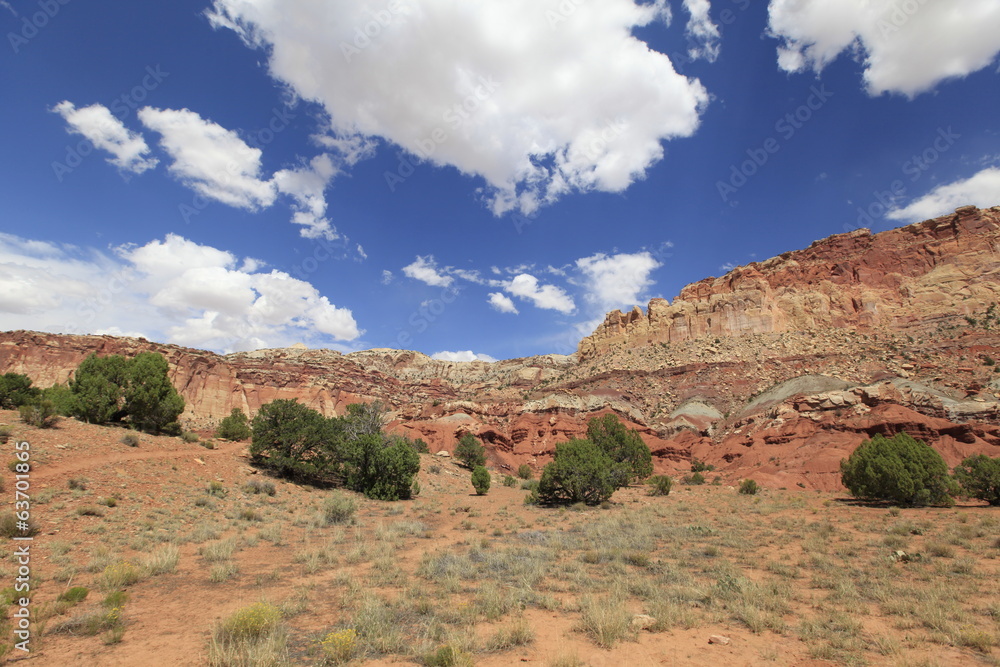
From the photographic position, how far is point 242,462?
840 inches

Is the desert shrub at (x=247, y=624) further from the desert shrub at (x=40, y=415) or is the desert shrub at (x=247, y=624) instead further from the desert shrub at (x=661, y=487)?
the desert shrub at (x=661, y=487)

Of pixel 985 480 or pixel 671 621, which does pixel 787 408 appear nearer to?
pixel 985 480

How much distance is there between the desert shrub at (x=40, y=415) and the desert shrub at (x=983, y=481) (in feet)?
130

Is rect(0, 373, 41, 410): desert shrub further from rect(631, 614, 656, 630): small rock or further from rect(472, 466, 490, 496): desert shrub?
rect(631, 614, 656, 630): small rock

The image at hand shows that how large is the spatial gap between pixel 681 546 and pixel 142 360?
28115 mm

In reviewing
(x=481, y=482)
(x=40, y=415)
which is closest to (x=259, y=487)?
(x=40, y=415)

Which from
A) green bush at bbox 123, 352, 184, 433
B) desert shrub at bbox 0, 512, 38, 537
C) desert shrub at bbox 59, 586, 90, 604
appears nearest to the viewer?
desert shrub at bbox 59, 586, 90, 604

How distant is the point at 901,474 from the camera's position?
1898 cm

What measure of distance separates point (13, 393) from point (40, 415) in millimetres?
8460

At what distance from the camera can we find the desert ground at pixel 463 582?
5.54 m

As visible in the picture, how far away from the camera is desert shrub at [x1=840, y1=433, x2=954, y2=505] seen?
18.7 metres

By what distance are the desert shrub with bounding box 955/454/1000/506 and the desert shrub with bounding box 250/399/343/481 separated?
30.6 m

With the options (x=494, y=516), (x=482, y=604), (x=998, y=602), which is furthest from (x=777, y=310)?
(x=482, y=604)

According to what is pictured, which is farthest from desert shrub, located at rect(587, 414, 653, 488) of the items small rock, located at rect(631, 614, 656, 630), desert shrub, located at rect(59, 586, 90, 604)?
desert shrub, located at rect(59, 586, 90, 604)
